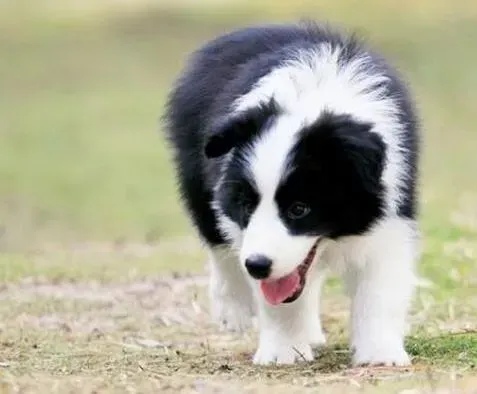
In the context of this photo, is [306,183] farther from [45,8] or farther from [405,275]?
[45,8]

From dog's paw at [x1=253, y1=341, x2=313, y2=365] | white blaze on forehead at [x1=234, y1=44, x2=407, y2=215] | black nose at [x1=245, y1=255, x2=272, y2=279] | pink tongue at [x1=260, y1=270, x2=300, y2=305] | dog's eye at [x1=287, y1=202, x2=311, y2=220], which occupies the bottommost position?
dog's paw at [x1=253, y1=341, x2=313, y2=365]

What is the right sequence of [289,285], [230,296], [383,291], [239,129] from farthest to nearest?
[230,296]
[383,291]
[289,285]
[239,129]

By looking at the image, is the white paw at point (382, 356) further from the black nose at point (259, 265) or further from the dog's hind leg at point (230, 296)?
the dog's hind leg at point (230, 296)

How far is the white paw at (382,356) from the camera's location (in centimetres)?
647

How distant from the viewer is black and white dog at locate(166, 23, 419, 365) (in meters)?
6.13

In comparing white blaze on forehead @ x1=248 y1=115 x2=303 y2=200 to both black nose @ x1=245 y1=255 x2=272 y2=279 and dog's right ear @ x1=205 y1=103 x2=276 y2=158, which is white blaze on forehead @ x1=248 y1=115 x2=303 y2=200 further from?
black nose @ x1=245 y1=255 x2=272 y2=279

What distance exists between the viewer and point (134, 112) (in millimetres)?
23766

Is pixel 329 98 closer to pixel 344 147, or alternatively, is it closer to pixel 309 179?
pixel 344 147

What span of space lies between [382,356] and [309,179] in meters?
0.99

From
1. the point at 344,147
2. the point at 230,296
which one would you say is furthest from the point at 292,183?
the point at 230,296

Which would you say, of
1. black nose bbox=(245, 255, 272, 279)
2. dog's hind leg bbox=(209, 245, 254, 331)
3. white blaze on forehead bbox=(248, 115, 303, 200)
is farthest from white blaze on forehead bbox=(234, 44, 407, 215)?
dog's hind leg bbox=(209, 245, 254, 331)

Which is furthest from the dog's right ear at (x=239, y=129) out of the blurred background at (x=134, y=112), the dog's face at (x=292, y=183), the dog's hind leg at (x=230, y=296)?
the blurred background at (x=134, y=112)

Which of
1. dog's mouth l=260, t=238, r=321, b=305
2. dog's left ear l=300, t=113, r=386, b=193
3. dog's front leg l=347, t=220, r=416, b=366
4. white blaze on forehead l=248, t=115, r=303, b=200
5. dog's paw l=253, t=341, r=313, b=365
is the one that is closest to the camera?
white blaze on forehead l=248, t=115, r=303, b=200

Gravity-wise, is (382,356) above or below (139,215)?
below
